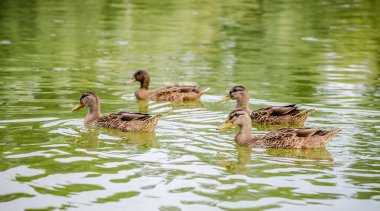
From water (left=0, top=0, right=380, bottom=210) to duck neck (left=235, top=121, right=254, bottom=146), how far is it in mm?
308

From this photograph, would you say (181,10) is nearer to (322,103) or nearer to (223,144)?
(322,103)

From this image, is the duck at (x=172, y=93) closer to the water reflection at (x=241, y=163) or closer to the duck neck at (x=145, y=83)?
the duck neck at (x=145, y=83)

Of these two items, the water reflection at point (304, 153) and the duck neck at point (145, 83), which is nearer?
the water reflection at point (304, 153)

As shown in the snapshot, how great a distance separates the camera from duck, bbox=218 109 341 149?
12461 mm

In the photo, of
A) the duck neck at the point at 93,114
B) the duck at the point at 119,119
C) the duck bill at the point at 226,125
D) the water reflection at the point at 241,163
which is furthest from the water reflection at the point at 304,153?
the duck neck at the point at 93,114

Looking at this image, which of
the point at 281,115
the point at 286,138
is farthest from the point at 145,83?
the point at 286,138

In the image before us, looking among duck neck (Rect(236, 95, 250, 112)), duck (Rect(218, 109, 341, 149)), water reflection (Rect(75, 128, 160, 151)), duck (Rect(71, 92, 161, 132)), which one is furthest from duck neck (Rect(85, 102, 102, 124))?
duck (Rect(218, 109, 341, 149))

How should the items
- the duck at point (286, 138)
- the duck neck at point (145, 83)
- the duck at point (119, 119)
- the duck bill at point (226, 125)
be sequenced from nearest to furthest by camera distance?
1. the duck at point (286, 138)
2. the duck bill at point (226, 125)
3. the duck at point (119, 119)
4. the duck neck at point (145, 83)

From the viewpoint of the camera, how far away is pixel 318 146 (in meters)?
12.6

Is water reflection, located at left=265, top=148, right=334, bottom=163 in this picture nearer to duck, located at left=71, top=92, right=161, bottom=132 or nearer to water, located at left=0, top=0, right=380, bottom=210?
water, located at left=0, top=0, right=380, bottom=210

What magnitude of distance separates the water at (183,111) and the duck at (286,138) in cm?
17

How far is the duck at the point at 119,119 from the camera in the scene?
44.8 feet

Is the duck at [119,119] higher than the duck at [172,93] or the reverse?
the reverse

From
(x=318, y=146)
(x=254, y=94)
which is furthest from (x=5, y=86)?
(x=318, y=146)
